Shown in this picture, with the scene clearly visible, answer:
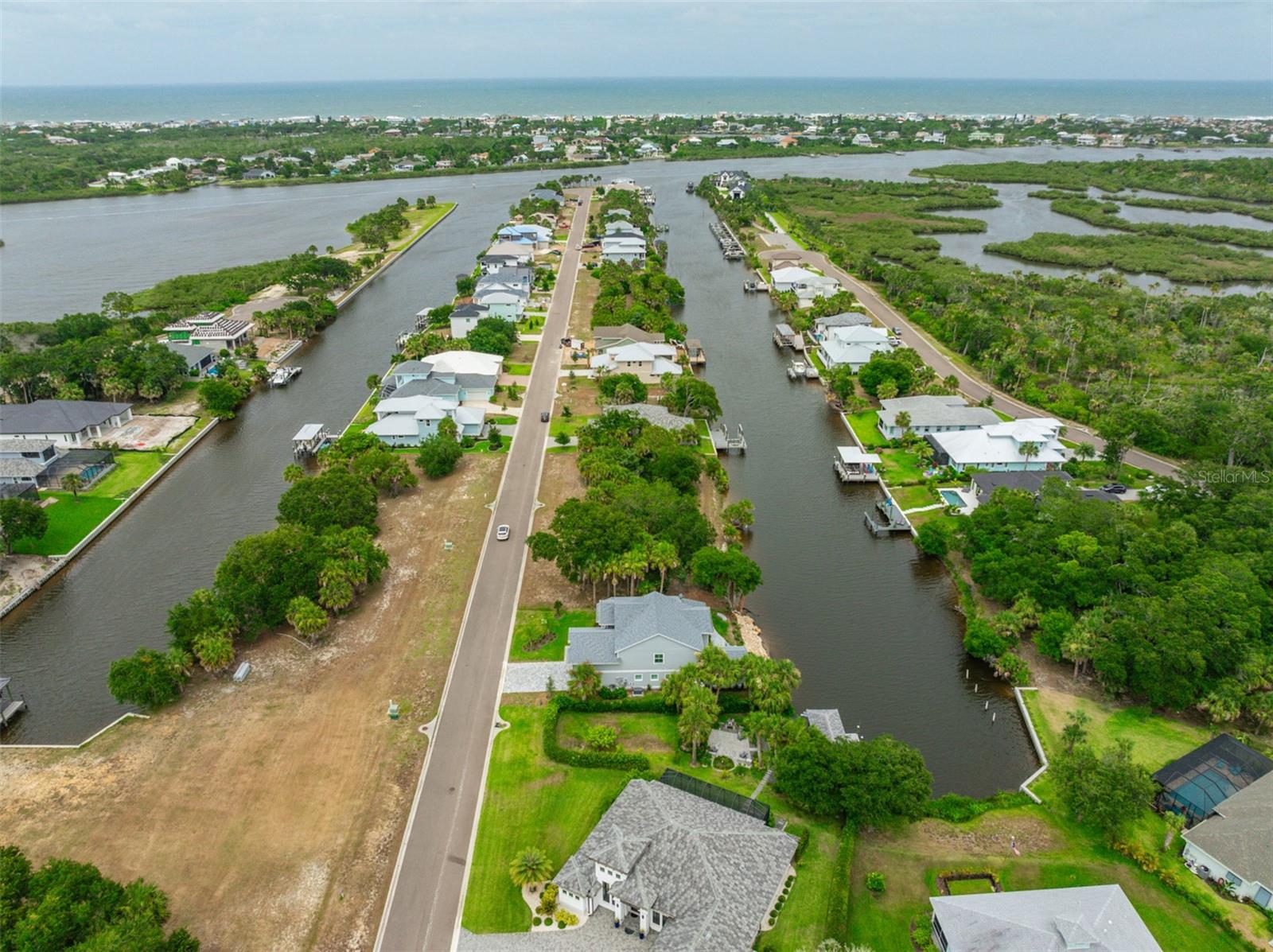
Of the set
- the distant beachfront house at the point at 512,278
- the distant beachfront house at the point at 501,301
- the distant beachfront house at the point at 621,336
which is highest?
the distant beachfront house at the point at 512,278

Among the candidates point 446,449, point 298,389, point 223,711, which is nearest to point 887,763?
point 223,711

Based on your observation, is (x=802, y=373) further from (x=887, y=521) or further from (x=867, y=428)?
(x=887, y=521)

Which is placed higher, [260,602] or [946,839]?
[260,602]

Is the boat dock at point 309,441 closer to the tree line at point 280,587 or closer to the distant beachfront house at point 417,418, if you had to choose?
the distant beachfront house at point 417,418

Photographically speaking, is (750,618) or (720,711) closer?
(720,711)

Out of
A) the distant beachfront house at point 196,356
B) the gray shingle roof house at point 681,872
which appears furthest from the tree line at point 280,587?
the distant beachfront house at point 196,356

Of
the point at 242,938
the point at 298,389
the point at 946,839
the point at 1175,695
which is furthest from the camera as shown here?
the point at 298,389

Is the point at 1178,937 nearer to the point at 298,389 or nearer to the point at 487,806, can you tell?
the point at 487,806
